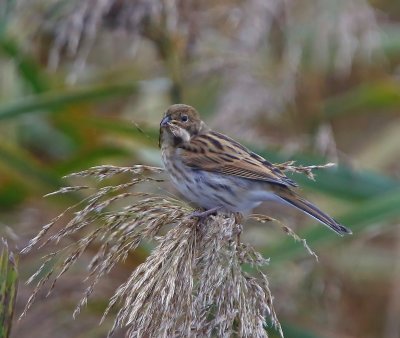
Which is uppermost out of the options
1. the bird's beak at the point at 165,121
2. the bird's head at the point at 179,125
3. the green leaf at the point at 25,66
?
the bird's beak at the point at 165,121

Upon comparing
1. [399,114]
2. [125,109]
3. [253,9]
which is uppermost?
[253,9]

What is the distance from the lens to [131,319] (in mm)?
1968

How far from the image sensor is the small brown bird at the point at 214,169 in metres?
2.94

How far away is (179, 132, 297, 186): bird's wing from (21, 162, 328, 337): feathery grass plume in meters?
0.73

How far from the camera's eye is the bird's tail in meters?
2.68

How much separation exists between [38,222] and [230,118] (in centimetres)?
86

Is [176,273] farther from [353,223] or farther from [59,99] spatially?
[59,99]

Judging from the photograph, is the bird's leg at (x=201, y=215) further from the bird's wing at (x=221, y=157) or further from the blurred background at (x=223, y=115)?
the blurred background at (x=223, y=115)

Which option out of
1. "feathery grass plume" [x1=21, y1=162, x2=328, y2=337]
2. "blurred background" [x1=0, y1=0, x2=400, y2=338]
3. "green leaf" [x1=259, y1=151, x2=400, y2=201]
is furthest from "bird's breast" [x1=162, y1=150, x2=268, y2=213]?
"feathery grass plume" [x1=21, y1=162, x2=328, y2=337]

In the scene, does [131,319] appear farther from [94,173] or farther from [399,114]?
[399,114]

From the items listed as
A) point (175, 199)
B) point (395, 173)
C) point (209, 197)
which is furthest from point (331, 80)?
point (175, 199)

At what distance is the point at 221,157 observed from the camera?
3.07m

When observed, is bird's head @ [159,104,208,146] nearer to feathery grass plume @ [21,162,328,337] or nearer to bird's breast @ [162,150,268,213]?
bird's breast @ [162,150,268,213]

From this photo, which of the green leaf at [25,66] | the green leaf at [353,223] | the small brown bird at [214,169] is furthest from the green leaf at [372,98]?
the green leaf at [25,66]
